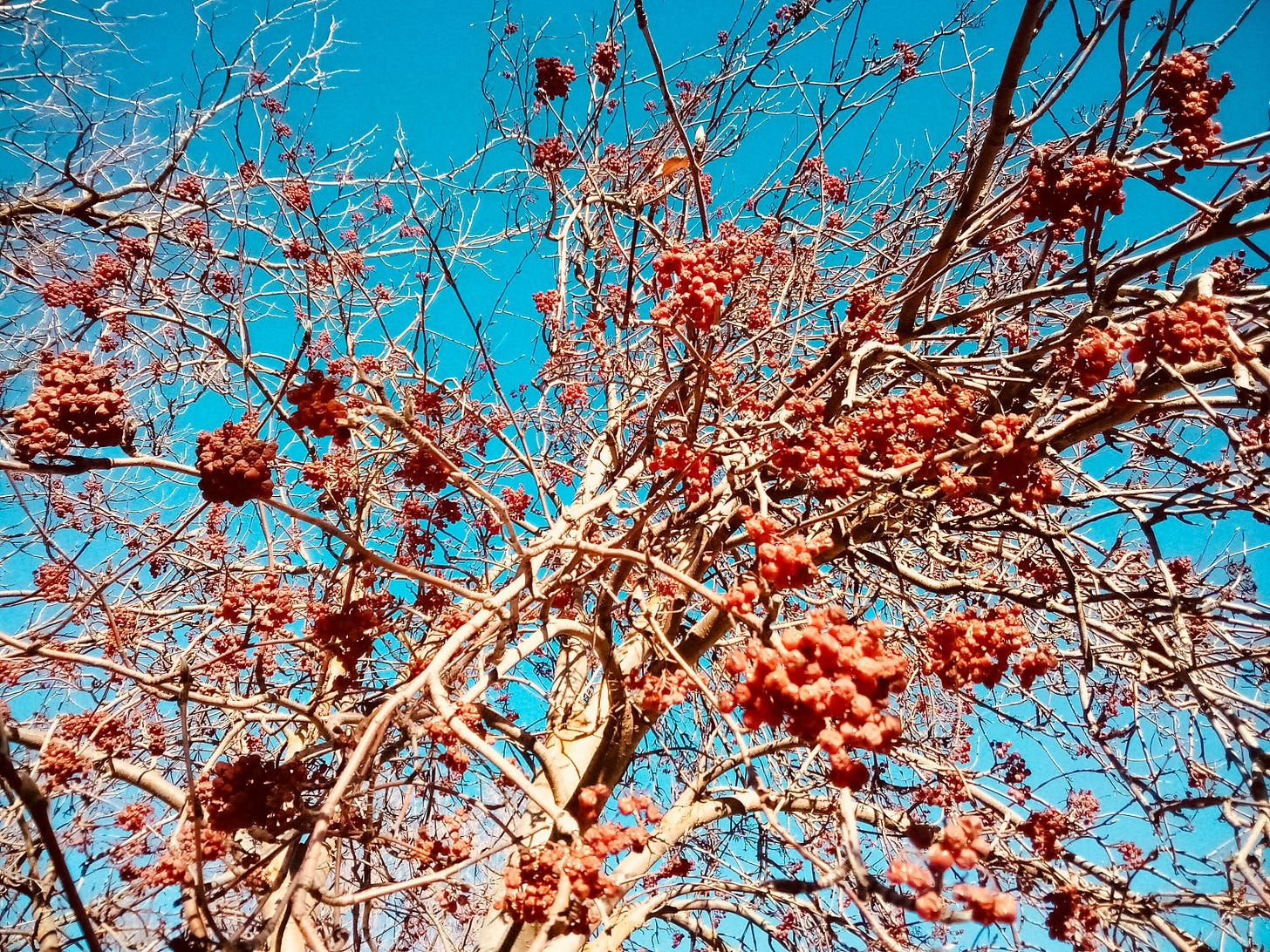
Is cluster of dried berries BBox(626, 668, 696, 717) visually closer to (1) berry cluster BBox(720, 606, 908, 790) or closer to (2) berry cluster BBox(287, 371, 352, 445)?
(1) berry cluster BBox(720, 606, 908, 790)

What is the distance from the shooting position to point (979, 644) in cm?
243

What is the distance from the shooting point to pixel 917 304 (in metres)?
3.71

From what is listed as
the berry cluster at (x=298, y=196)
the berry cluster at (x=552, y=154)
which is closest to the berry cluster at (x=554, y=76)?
the berry cluster at (x=552, y=154)

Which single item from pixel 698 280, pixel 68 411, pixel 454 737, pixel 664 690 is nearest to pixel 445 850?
pixel 454 737

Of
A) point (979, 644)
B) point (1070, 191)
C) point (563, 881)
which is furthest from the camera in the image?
point (1070, 191)

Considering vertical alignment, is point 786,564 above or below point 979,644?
below

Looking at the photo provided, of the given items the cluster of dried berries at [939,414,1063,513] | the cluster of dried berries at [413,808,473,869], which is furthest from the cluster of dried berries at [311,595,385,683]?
the cluster of dried berries at [939,414,1063,513]

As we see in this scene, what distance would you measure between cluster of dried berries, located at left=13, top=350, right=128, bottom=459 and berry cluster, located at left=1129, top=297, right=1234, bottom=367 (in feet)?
10.1

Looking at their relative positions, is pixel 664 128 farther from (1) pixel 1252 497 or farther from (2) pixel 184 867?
(2) pixel 184 867

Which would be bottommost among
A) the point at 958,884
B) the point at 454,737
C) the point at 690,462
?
the point at 454,737

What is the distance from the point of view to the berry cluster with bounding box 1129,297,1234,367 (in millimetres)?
2154

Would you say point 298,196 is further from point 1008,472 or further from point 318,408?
point 1008,472

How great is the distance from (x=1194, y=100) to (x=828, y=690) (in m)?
2.34

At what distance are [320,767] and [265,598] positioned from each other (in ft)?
3.75
